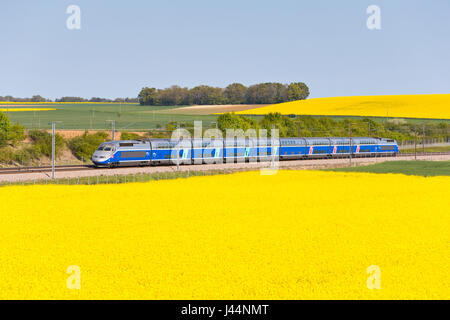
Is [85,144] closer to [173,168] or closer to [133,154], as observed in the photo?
[133,154]

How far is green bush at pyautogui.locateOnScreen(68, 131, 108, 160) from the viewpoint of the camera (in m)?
93.5

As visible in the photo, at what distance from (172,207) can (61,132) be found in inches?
2864

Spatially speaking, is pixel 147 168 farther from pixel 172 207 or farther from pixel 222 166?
pixel 172 207

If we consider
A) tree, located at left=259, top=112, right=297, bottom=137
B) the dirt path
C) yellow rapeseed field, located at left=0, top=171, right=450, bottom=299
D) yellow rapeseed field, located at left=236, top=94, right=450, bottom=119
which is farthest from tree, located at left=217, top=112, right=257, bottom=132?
yellow rapeseed field, located at left=0, top=171, right=450, bottom=299

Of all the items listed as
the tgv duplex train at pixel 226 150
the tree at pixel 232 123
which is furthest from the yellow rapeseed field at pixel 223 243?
the tree at pixel 232 123

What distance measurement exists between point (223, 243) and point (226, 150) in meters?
58.0

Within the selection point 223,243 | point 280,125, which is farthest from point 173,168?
point 280,125

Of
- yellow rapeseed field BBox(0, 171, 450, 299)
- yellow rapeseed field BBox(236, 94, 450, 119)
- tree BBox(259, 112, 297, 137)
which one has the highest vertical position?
yellow rapeseed field BBox(236, 94, 450, 119)

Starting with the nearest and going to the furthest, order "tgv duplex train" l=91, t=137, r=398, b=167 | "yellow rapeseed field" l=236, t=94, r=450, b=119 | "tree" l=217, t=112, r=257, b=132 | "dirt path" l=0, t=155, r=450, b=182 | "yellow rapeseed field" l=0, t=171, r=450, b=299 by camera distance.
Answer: "yellow rapeseed field" l=0, t=171, r=450, b=299
"dirt path" l=0, t=155, r=450, b=182
"tgv duplex train" l=91, t=137, r=398, b=167
"tree" l=217, t=112, r=257, b=132
"yellow rapeseed field" l=236, t=94, r=450, b=119

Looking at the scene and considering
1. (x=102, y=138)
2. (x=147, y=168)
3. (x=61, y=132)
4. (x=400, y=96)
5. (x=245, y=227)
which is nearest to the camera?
(x=245, y=227)

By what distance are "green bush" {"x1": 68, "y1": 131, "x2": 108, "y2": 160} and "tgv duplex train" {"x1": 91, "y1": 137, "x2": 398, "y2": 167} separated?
21020 millimetres

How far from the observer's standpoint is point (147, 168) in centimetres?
7238

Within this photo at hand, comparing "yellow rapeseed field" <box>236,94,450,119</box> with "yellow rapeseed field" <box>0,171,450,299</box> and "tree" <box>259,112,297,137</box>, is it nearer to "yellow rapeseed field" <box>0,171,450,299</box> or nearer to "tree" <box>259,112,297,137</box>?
"tree" <box>259,112,297,137</box>
